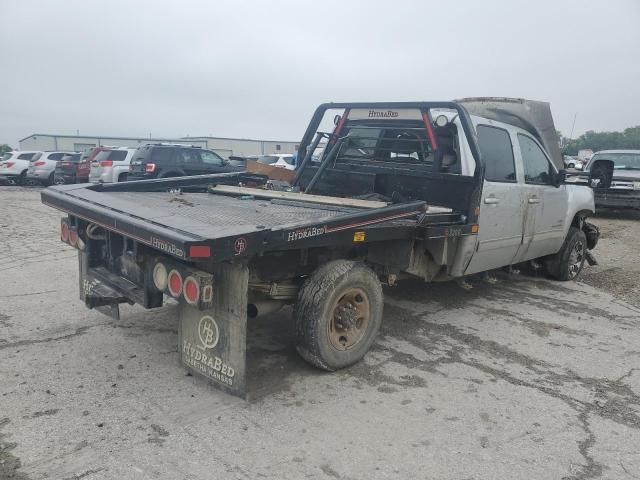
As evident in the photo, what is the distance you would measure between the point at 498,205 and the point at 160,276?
11.2 feet

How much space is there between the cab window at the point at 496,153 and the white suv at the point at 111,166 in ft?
46.5

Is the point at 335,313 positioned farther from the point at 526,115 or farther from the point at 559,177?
the point at 526,115

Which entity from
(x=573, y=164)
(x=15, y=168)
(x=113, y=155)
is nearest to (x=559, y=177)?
(x=113, y=155)

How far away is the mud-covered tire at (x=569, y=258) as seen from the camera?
7168 millimetres

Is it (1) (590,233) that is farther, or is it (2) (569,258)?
(1) (590,233)

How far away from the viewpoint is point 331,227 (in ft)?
11.7

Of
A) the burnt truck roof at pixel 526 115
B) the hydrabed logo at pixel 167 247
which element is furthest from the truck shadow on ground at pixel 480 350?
the burnt truck roof at pixel 526 115

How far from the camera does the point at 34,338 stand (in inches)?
178

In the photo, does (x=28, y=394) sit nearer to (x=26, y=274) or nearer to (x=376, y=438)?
(x=376, y=438)

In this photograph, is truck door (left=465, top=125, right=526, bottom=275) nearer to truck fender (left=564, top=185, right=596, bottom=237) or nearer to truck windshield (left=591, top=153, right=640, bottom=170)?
truck fender (left=564, top=185, right=596, bottom=237)

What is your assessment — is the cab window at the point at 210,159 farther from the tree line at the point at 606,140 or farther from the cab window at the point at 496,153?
the tree line at the point at 606,140

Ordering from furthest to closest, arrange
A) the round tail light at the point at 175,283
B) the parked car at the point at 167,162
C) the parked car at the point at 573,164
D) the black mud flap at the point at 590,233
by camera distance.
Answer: the parked car at the point at 573,164 → the parked car at the point at 167,162 → the black mud flap at the point at 590,233 → the round tail light at the point at 175,283

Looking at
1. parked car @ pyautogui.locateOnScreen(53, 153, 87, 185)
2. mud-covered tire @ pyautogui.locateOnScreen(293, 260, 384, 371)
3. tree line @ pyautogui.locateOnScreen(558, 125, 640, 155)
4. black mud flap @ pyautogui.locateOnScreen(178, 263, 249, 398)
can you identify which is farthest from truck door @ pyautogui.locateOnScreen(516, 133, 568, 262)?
tree line @ pyautogui.locateOnScreen(558, 125, 640, 155)

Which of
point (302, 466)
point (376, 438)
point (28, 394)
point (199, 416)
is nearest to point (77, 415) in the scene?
point (28, 394)
